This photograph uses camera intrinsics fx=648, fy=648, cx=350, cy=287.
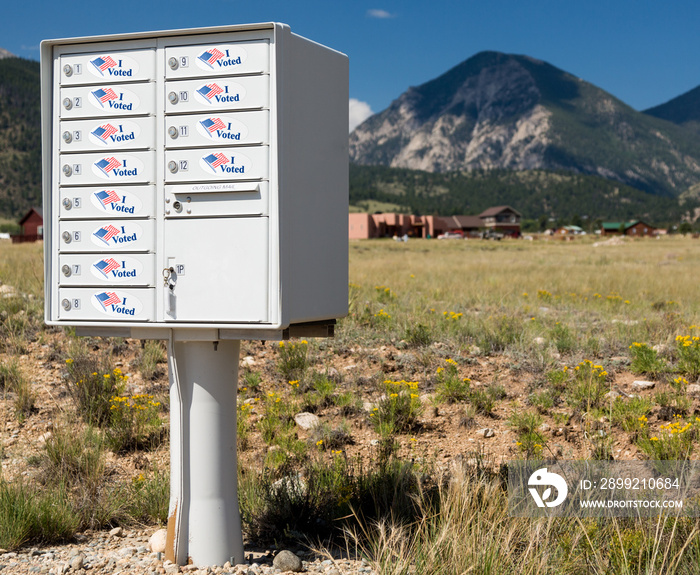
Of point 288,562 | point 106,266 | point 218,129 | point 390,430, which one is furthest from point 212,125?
point 390,430

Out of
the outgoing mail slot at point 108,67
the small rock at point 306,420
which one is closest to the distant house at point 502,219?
the small rock at point 306,420

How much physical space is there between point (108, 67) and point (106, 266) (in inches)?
35.0

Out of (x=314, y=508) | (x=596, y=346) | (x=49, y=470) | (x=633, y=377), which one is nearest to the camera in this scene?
(x=314, y=508)

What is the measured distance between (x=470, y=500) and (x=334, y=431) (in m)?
1.80

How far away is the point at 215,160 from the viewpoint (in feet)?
9.00

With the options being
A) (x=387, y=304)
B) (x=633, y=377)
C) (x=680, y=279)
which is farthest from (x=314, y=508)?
(x=680, y=279)

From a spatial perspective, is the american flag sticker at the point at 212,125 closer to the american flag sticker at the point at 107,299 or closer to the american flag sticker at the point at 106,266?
the american flag sticker at the point at 106,266

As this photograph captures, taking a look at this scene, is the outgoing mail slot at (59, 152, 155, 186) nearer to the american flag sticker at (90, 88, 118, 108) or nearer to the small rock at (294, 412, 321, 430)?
the american flag sticker at (90, 88, 118, 108)

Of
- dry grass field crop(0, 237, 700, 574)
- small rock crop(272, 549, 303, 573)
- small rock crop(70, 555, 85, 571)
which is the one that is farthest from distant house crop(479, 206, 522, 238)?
small rock crop(70, 555, 85, 571)

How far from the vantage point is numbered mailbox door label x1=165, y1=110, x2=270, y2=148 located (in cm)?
271

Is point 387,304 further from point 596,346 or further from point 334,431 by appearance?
point 334,431

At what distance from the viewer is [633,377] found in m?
6.09

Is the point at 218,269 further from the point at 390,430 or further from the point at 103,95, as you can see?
the point at 390,430

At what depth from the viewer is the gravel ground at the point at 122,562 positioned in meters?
2.97
